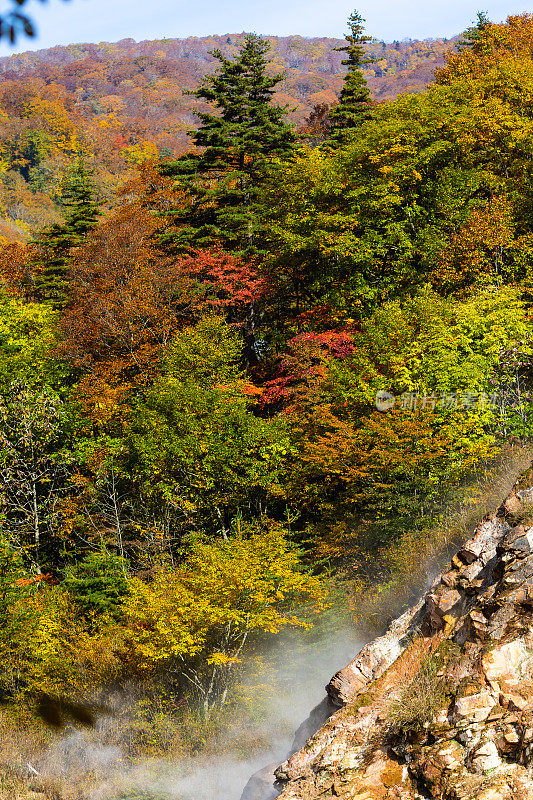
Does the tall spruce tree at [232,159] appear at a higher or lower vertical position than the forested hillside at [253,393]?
higher

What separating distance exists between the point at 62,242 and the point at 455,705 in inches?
1246

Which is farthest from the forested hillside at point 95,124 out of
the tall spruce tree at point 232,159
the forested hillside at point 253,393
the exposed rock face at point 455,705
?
the exposed rock face at point 455,705

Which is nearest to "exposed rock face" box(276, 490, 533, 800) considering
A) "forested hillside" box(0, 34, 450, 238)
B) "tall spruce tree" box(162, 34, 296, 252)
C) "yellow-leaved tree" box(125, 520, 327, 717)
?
"yellow-leaved tree" box(125, 520, 327, 717)

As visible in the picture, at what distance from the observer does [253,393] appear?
22844 millimetres

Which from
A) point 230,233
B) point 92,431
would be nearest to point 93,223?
point 230,233

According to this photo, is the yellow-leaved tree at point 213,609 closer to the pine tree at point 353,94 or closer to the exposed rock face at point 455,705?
the exposed rock face at point 455,705

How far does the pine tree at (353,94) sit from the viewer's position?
32.1 m

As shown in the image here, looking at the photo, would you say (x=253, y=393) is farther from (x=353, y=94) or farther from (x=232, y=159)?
(x=353, y=94)

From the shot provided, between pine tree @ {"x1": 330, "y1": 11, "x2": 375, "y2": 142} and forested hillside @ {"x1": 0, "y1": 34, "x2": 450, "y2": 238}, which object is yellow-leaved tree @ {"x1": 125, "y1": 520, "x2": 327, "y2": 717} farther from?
forested hillside @ {"x1": 0, "y1": 34, "x2": 450, "y2": 238}

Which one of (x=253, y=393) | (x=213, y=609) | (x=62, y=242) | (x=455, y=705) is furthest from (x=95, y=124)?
(x=455, y=705)

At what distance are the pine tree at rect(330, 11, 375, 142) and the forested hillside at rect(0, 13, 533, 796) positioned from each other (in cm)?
43

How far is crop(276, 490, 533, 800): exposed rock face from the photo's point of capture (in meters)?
7.47

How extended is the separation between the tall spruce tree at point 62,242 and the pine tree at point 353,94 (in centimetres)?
1305

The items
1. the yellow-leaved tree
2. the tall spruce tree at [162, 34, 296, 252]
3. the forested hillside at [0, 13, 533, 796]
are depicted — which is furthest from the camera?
the tall spruce tree at [162, 34, 296, 252]
